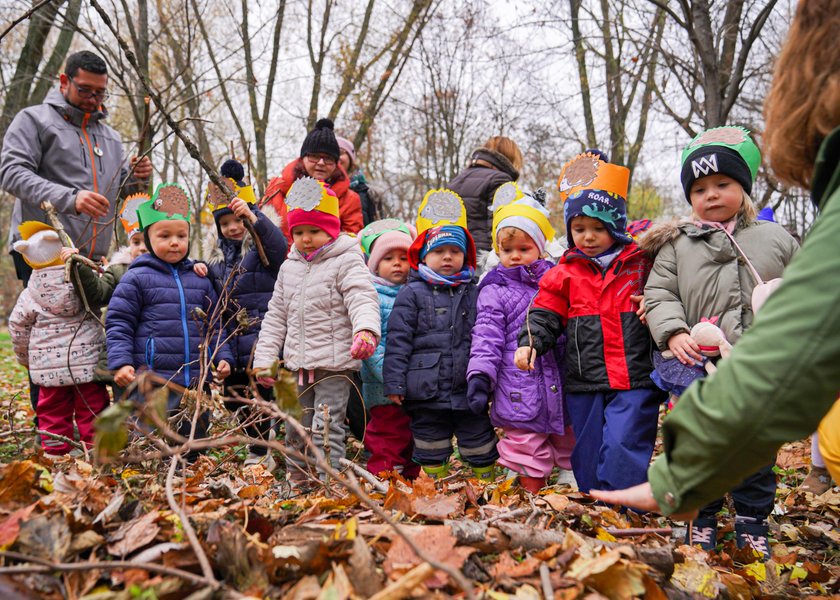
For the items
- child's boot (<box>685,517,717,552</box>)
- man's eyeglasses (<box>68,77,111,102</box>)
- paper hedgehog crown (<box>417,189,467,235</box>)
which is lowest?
child's boot (<box>685,517,717,552</box>)

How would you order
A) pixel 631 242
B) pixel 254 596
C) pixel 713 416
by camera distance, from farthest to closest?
pixel 631 242, pixel 254 596, pixel 713 416

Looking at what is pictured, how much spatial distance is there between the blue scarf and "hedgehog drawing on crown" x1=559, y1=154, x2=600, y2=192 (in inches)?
39.8

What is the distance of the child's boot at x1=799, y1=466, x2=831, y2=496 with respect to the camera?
4.04m

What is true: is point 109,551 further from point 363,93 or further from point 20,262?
point 363,93

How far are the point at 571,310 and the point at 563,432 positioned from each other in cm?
82

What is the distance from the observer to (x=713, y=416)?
4.63ft

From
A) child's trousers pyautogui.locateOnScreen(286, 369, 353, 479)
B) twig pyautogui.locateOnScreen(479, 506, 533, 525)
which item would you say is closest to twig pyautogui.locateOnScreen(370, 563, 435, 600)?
twig pyautogui.locateOnScreen(479, 506, 533, 525)

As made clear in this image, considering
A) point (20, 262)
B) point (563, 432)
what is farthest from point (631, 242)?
point (20, 262)

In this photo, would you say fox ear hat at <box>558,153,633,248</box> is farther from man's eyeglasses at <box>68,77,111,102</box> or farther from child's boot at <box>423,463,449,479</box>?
man's eyeglasses at <box>68,77,111,102</box>

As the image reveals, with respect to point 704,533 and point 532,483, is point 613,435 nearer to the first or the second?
point 704,533

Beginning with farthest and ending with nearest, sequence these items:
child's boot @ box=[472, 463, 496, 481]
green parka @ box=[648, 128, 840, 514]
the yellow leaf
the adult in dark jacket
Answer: the adult in dark jacket
child's boot @ box=[472, 463, 496, 481]
the yellow leaf
green parka @ box=[648, 128, 840, 514]

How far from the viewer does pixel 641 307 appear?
11.2ft

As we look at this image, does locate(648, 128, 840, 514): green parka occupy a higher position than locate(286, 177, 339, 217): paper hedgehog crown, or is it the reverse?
locate(286, 177, 339, 217): paper hedgehog crown

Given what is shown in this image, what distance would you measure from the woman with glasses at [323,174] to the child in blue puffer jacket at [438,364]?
1605 mm
